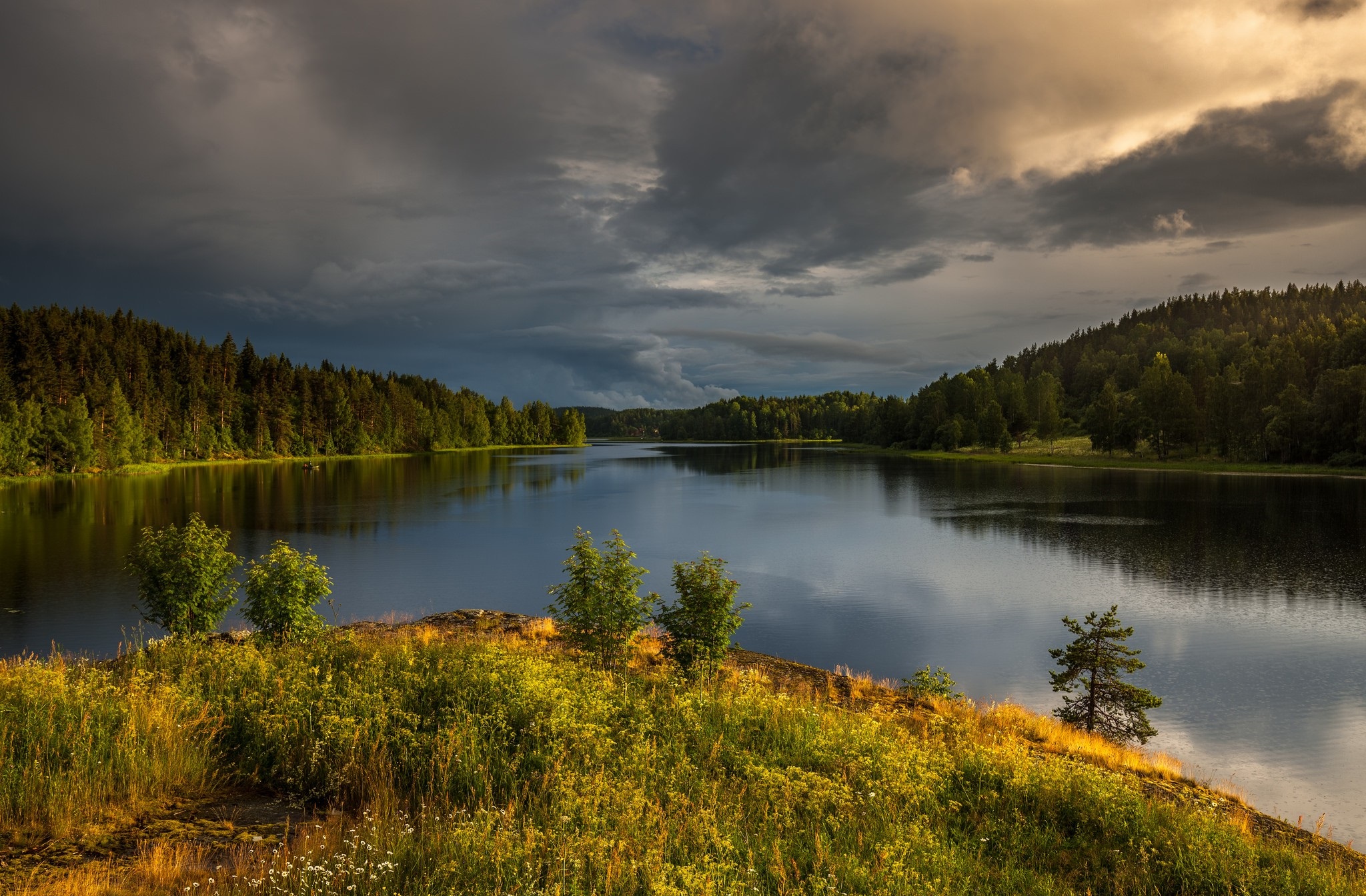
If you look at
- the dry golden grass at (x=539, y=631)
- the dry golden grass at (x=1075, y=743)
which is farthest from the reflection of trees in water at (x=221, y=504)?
the dry golden grass at (x=1075, y=743)

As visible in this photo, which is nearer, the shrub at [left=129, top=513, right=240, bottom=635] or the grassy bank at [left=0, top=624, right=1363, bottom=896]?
the grassy bank at [left=0, top=624, right=1363, bottom=896]

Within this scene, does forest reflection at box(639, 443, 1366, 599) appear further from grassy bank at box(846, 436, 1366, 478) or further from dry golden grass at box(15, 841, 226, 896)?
dry golden grass at box(15, 841, 226, 896)

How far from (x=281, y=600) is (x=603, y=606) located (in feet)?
25.2

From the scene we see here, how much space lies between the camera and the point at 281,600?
16578 millimetres

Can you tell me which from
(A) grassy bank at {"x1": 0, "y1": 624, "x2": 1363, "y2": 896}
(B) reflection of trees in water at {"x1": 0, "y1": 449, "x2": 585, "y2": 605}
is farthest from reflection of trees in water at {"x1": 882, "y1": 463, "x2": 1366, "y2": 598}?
(B) reflection of trees in water at {"x1": 0, "y1": 449, "x2": 585, "y2": 605}

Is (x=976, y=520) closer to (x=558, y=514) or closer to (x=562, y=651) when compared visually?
(x=558, y=514)

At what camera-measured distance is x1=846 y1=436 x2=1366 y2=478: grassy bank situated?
9575 cm

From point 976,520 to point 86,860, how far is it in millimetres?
59012

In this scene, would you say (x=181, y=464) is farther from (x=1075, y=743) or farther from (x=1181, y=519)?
(x=1181, y=519)

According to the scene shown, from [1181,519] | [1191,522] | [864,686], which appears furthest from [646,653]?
[1181,519]

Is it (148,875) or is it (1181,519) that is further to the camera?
(1181,519)

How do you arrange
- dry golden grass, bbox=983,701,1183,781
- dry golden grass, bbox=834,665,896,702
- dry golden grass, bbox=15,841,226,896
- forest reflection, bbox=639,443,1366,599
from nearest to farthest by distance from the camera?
1. dry golden grass, bbox=15,841,226,896
2. dry golden grass, bbox=983,701,1183,781
3. dry golden grass, bbox=834,665,896,702
4. forest reflection, bbox=639,443,1366,599

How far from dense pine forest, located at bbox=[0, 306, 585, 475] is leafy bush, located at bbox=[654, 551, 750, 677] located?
295 ft

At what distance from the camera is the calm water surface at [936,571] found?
66.4ft
